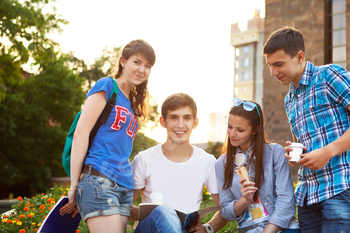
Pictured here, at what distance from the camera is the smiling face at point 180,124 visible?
9.86ft

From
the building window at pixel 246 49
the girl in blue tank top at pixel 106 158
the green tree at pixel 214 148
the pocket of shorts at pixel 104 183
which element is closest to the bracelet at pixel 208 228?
the girl in blue tank top at pixel 106 158

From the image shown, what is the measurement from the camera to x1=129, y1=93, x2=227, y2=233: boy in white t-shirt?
9.77ft

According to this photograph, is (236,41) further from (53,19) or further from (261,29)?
(53,19)

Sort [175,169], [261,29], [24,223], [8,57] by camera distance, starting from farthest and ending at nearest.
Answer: [261,29] → [8,57] → [24,223] → [175,169]

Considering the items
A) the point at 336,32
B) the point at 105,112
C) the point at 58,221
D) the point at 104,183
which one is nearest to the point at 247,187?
the point at 104,183

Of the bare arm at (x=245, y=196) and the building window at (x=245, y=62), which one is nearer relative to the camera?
the bare arm at (x=245, y=196)

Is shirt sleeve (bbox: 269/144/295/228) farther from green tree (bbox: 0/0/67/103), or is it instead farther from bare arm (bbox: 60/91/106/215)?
green tree (bbox: 0/0/67/103)

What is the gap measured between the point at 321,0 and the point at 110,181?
11.5 meters

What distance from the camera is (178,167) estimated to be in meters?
3.01

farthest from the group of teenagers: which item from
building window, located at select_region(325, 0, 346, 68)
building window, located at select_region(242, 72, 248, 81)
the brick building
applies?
building window, located at select_region(242, 72, 248, 81)

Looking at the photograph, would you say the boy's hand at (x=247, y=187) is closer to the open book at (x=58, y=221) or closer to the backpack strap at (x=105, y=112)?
the backpack strap at (x=105, y=112)

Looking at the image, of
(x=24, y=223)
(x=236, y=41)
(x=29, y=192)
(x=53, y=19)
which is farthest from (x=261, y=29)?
(x=24, y=223)

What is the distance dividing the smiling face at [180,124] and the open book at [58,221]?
98cm

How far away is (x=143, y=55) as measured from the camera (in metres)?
2.71
